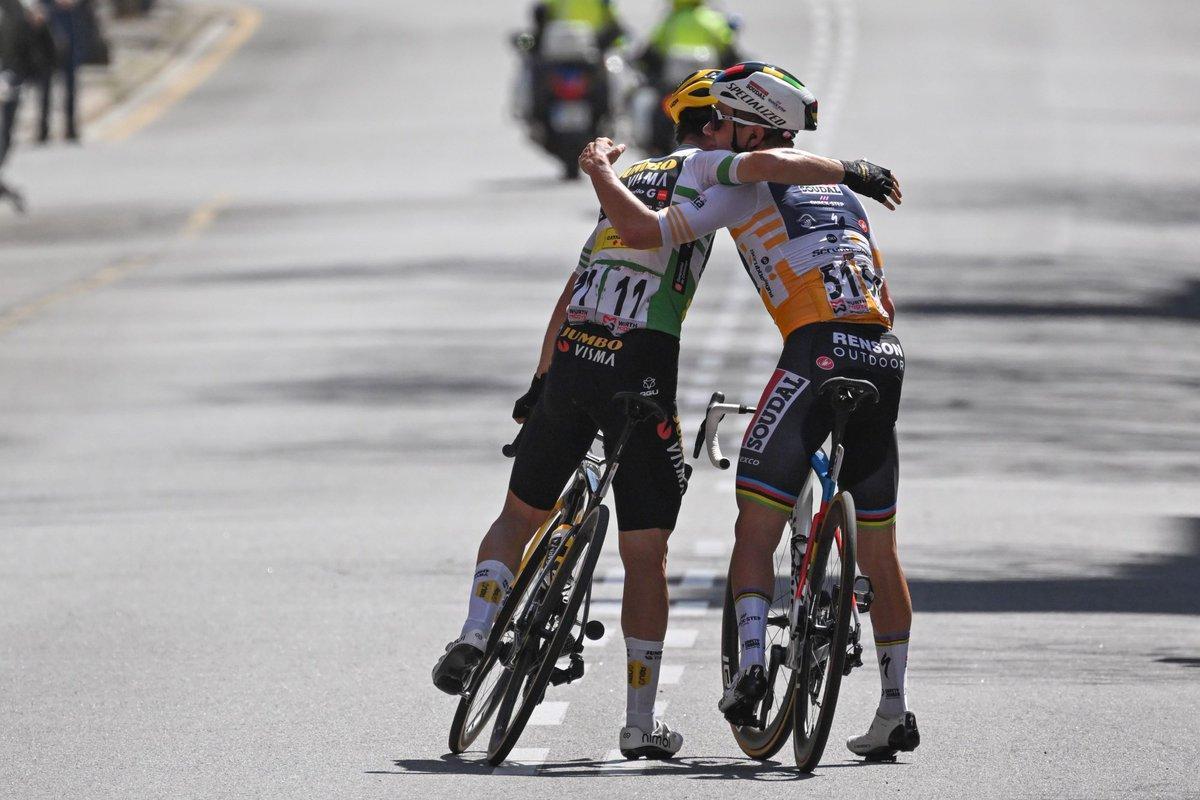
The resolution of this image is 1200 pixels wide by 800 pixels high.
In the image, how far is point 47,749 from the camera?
8688mm

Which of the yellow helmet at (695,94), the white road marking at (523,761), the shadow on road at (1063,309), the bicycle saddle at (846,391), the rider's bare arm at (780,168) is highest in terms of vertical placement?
the yellow helmet at (695,94)

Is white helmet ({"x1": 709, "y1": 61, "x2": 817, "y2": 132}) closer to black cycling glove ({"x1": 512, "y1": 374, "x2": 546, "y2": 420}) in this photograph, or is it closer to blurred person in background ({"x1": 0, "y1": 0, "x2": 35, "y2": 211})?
black cycling glove ({"x1": 512, "y1": 374, "x2": 546, "y2": 420})

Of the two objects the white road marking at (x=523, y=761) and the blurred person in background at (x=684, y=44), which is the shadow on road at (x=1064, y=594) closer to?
the white road marking at (x=523, y=761)

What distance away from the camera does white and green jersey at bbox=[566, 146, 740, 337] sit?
8.30m

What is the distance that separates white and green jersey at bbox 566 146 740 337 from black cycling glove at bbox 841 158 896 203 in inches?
15.0

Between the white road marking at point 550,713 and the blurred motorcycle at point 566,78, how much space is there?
22390 mm

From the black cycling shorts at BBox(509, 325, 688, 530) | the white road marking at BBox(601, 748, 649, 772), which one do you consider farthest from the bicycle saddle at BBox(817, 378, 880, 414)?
the white road marking at BBox(601, 748, 649, 772)

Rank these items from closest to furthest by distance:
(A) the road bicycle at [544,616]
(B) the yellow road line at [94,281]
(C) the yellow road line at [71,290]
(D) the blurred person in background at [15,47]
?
(A) the road bicycle at [544,616] → (C) the yellow road line at [71,290] → (B) the yellow road line at [94,281] → (D) the blurred person in background at [15,47]

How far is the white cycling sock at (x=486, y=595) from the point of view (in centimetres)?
838

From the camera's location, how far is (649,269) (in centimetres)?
835

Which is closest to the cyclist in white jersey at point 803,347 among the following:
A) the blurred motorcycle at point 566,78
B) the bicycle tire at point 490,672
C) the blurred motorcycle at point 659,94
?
the bicycle tire at point 490,672

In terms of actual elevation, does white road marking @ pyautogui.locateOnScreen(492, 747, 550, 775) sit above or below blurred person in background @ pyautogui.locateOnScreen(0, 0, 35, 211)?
above

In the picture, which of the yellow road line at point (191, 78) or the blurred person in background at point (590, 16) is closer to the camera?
the blurred person in background at point (590, 16)

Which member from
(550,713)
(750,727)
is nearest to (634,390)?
(750,727)
